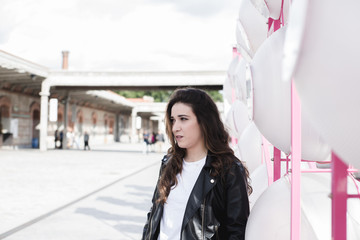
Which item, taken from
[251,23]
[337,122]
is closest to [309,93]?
[337,122]

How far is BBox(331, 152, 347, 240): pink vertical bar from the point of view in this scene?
102 cm

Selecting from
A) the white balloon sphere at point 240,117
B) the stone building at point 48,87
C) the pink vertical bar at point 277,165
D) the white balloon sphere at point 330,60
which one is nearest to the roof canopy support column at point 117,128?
the stone building at point 48,87

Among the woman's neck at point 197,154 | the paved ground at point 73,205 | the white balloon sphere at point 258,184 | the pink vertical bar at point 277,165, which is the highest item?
the woman's neck at point 197,154

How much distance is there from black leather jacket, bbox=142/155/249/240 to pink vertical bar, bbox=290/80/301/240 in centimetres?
29

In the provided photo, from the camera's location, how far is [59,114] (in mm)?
26266

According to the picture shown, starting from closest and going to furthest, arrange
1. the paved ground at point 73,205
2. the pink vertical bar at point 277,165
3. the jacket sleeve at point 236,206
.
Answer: the jacket sleeve at point 236,206 → the pink vertical bar at point 277,165 → the paved ground at point 73,205

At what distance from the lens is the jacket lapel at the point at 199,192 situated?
5.28 ft

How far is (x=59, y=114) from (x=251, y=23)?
25390 millimetres

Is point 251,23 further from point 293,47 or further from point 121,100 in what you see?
point 121,100

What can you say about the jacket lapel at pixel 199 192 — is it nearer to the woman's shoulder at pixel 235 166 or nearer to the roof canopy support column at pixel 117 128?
the woman's shoulder at pixel 235 166

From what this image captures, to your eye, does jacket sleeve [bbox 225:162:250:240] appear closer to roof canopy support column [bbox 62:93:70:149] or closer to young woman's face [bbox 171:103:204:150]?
young woman's face [bbox 171:103:204:150]

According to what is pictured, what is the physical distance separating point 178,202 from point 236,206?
29cm

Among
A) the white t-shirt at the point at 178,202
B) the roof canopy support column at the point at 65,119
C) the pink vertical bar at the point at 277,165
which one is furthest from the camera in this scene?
the roof canopy support column at the point at 65,119

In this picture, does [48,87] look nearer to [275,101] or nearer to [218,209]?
[218,209]
